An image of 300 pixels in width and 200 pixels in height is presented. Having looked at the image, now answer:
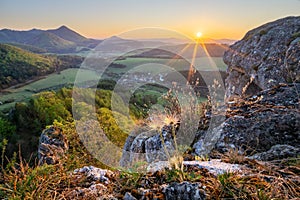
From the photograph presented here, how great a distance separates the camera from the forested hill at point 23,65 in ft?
300

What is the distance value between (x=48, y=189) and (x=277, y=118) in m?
3.97

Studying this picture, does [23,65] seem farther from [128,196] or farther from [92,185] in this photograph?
[128,196]

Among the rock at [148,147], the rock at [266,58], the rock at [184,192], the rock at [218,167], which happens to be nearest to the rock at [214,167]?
the rock at [218,167]

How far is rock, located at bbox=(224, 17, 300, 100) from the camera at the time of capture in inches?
339

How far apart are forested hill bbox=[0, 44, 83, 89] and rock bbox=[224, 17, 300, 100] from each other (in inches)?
3474

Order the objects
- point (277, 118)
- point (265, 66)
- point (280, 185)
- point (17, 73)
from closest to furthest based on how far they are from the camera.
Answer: point (280, 185), point (277, 118), point (265, 66), point (17, 73)

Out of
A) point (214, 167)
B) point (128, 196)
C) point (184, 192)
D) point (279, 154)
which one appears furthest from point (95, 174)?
point (279, 154)

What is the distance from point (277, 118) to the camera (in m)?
4.55

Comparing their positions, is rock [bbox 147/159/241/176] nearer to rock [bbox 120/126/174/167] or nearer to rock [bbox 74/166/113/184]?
rock [bbox 74/166/113/184]

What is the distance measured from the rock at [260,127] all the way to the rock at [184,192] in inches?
72.6

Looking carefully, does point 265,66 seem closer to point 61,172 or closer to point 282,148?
point 282,148

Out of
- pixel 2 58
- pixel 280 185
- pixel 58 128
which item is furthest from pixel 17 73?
pixel 280 185

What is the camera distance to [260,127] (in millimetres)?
4461

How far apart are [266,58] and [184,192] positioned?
9234mm
